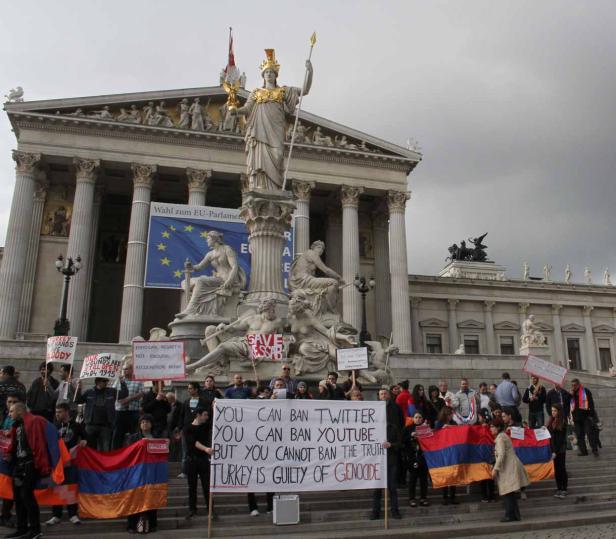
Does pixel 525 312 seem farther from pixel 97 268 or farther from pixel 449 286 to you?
pixel 97 268

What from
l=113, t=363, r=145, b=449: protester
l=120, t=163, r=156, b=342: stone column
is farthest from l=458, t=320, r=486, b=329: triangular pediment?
l=113, t=363, r=145, b=449: protester

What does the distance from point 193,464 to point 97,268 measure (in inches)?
1442

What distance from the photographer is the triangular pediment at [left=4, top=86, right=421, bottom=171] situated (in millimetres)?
36938

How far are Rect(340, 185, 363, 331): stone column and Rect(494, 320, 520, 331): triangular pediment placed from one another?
19322 millimetres

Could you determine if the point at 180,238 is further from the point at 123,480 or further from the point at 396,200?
the point at 123,480

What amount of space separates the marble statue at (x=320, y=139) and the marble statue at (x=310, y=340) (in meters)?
28.4

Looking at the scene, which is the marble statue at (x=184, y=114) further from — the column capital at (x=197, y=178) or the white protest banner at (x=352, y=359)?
the white protest banner at (x=352, y=359)

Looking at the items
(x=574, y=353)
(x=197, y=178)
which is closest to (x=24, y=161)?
(x=197, y=178)

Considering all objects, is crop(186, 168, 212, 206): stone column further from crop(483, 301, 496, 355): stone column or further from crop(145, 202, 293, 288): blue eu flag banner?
crop(483, 301, 496, 355): stone column

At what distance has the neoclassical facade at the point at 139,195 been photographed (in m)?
35.4

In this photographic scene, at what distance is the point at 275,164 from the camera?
1543cm

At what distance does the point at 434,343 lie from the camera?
5103 centimetres

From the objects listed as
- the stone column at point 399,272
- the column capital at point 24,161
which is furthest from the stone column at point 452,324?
the column capital at point 24,161

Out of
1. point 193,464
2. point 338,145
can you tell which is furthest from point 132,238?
point 193,464
